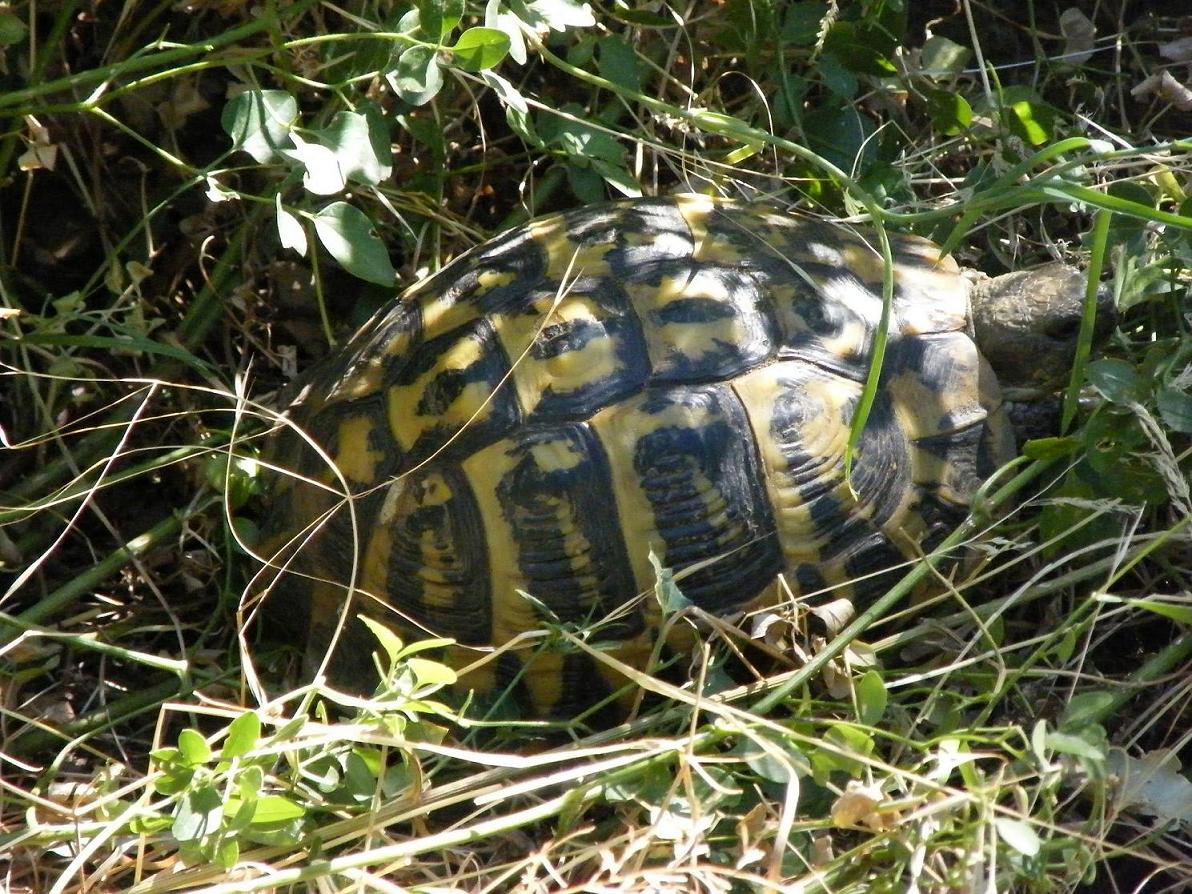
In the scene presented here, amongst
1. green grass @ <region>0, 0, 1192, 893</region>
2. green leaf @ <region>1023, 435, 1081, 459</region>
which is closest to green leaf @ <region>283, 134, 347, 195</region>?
green grass @ <region>0, 0, 1192, 893</region>

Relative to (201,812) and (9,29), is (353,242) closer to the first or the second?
(9,29)

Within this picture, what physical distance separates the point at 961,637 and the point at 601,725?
546 millimetres

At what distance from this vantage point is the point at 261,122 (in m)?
1.69

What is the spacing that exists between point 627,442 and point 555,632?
281mm

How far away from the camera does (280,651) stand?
1.99 metres

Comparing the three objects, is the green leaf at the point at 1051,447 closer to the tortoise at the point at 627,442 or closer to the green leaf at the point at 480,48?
the tortoise at the point at 627,442

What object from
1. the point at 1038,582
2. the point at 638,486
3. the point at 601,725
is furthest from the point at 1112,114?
the point at 601,725

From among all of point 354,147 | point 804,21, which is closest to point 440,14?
point 354,147

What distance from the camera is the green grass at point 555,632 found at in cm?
144

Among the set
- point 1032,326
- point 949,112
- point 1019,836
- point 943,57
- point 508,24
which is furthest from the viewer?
point 943,57

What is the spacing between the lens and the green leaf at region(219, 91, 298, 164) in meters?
1.67

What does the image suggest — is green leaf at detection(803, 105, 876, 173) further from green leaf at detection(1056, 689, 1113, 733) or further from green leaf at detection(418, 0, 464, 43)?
green leaf at detection(1056, 689, 1113, 733)

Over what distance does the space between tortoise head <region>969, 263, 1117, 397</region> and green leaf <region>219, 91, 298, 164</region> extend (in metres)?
1.10

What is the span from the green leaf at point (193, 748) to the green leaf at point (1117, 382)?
4.06ft
